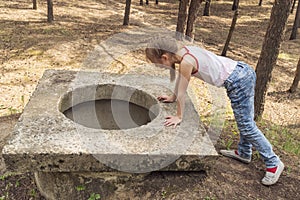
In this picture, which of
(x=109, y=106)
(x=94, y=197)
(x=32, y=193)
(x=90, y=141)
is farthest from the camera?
(x=109, y=106)

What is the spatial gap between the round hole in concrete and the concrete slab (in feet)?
0.05

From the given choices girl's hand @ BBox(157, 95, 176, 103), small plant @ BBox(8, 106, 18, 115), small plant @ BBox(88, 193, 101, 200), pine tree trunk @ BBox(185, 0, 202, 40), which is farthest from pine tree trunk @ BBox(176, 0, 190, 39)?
small plant @ BBox(88, 193, 101, 200)

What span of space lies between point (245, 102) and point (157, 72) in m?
3.75

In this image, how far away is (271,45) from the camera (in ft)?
16.9

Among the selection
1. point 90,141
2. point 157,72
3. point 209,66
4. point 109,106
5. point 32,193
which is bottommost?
point 32,193

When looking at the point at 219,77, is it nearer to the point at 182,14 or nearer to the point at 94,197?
the point at 94,197

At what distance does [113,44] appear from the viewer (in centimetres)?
973

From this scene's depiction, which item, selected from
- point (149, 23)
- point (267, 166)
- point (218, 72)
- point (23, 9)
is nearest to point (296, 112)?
point (267, 166)

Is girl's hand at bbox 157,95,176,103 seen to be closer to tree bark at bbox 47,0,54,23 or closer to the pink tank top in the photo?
the pink tank top

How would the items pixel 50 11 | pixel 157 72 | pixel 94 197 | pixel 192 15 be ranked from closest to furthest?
pixel 94 197 → pixel 157 72 → pixel 192 15 → pixel 50 11

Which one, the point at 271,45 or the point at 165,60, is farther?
the point at 271,45

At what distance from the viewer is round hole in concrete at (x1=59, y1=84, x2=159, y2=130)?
11.4 feet

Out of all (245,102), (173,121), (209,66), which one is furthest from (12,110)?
(245,102)

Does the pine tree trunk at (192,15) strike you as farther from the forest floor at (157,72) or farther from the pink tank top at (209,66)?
the pink tank top at (209,66)
